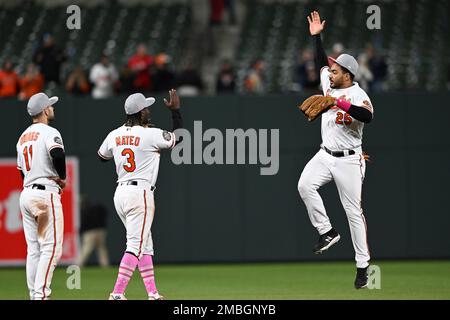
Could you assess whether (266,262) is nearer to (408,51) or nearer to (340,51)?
(340,51)

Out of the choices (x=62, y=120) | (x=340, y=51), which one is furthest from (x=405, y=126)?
(x=62, y=120)

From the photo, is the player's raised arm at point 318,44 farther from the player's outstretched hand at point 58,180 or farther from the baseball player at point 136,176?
the player's outstretched hand at point 58,180

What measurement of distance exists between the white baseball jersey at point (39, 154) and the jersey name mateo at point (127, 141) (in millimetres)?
827

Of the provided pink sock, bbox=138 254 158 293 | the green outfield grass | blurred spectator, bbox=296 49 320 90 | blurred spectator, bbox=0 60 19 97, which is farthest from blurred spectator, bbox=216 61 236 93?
pink sock, bbox=138 254 158 293

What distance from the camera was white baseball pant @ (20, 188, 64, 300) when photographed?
11984 mm

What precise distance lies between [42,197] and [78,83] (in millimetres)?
9172

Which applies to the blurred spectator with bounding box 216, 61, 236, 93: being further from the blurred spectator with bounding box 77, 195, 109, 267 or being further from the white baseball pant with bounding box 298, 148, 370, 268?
the white baseball pant with bounding box 298, 148, 370, 268

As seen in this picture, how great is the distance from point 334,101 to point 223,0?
45.2 feet

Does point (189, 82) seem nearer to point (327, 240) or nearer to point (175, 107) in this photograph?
point (175, 107)

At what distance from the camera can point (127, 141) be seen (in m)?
12.6

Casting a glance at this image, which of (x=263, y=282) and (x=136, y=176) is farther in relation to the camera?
(x=263, y=282)

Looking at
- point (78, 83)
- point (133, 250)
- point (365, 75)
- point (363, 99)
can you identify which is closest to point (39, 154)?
point (133, 250)

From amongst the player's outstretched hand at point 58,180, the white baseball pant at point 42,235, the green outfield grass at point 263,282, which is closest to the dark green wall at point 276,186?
the green outfield grass at point 263,282

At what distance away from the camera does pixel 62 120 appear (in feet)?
67.8
